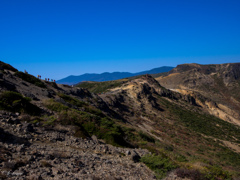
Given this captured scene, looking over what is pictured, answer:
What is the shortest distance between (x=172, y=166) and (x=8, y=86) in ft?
59.3

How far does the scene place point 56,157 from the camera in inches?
271

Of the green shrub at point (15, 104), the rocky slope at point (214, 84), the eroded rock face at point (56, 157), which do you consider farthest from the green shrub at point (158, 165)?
the rocky slope at point (214, 84)

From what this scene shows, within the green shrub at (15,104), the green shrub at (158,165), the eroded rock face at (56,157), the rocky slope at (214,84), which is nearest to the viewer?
the eroded rock face at (56,157)

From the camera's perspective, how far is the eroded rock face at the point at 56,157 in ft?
18.1

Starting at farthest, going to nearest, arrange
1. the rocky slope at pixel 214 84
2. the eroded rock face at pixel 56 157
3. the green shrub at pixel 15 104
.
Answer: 1. the rocky slope at pixel 214 84
2. the green shrub at pixel 15 104
3. the eroded rock face at pixel 56 157

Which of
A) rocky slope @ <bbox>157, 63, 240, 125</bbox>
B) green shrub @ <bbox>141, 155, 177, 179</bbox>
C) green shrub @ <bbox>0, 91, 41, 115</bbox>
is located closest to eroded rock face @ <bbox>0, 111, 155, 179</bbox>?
green shrub @ <bbox>141, 155, 177, 179</bbox>

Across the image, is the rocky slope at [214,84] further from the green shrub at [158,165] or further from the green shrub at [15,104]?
the green shrub at [158,165]

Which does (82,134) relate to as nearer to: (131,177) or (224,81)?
(131,177)

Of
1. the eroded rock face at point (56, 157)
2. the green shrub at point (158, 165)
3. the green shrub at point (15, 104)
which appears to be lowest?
the green shrub at point (158, 165)

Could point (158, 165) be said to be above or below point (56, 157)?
below

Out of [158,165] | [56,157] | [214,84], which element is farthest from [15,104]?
[214,84]

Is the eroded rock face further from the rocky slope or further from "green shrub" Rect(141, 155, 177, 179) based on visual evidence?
the rocky slope

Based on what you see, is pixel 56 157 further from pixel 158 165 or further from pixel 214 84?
pixel 214 84

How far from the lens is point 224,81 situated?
11931cm
